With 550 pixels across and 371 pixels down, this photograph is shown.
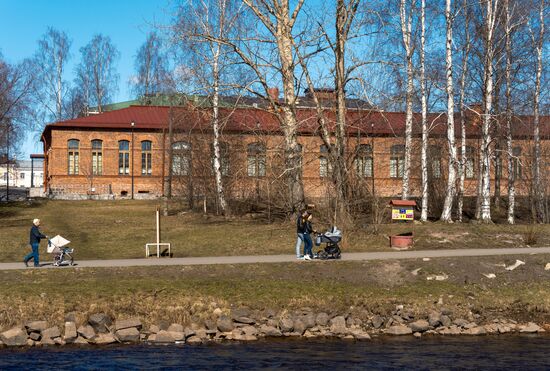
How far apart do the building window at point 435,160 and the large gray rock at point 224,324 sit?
87.1 feet

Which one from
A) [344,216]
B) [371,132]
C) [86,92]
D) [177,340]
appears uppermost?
[86,92]

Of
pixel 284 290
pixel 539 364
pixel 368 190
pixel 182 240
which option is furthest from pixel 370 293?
pixel 182 240

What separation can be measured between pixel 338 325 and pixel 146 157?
41.4 meters

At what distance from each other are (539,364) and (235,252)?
43.8 feet

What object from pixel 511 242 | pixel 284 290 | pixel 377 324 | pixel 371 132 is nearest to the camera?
pixel 377 324

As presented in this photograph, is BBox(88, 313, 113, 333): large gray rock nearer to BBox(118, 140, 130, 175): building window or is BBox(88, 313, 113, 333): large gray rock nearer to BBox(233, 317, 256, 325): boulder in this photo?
BBox(233, 317, 256, 325): boulder

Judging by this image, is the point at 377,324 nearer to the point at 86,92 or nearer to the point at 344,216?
the point at 344,216

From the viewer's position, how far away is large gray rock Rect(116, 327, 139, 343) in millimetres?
14922

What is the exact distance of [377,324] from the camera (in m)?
16.2

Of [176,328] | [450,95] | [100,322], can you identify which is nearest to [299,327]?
[176,328]

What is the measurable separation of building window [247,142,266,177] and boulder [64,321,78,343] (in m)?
17.0

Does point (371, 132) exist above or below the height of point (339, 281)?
above

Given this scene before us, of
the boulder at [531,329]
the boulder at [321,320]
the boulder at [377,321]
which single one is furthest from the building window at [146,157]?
the boulder at [531,329]

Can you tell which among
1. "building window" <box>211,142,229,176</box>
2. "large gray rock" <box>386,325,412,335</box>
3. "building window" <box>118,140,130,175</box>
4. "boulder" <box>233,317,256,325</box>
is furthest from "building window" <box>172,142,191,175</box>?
"large gray rock" <box>386,325,412,335</box>
